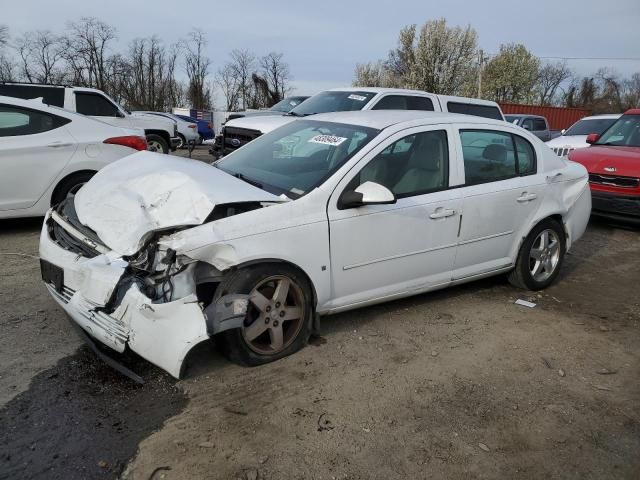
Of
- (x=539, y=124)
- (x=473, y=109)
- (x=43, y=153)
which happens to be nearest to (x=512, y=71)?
(x=539, y=124)

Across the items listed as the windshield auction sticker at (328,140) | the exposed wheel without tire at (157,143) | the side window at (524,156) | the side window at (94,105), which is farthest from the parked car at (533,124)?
the windshield auction sticker at (328,140)

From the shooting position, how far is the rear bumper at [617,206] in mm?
7621

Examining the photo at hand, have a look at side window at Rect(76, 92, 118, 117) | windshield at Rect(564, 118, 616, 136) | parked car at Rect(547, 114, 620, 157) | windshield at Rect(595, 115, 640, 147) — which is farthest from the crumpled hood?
windshield at Rect(564, 118, 616, 136)

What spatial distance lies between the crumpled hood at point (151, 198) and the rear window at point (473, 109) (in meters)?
6.66

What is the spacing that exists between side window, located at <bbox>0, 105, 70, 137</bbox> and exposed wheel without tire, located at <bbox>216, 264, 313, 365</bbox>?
14.1ft

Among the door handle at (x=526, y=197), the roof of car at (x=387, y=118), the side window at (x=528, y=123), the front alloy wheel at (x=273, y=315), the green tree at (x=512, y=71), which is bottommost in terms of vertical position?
the front alloy wheel at (x=273, y=315)

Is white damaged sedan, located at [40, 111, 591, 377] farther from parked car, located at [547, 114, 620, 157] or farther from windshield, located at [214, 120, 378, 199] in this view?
parked car, located at [547, 114, 620, 157]

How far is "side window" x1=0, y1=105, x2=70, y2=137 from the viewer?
5973mm

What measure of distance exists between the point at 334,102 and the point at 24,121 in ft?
16.5

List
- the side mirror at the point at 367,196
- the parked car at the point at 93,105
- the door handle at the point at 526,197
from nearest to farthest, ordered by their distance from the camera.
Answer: the side mirror at the point at 367,196, the door handle at the point at 526,197, the parked car at the point at 93,105

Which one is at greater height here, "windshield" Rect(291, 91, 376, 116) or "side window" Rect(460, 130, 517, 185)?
"windshield" Rect(291, 91, 376, 116)

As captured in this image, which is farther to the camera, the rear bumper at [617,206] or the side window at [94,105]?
the side window at [94,105]

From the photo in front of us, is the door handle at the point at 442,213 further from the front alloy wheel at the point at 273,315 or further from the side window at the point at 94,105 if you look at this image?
the side window at the point at 94,105

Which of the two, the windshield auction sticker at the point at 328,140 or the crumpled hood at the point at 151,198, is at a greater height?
the windshield auction sticker at the point at 328,140
